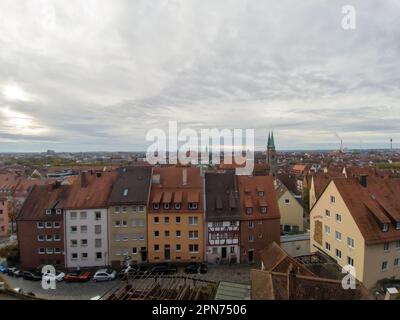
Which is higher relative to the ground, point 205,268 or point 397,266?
point 397,266

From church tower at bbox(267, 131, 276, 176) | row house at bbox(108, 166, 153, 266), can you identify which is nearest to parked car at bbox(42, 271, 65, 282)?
row house at bbox(108, 166, 153, 266)

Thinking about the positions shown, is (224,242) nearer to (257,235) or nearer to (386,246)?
(257,235)

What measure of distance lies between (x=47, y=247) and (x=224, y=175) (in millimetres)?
15306

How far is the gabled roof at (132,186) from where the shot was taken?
22906 mm

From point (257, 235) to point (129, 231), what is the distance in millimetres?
10104

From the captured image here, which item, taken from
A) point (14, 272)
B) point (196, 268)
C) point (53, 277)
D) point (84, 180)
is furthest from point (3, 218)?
point (196, 268)

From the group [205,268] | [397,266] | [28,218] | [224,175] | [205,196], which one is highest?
[224,175]

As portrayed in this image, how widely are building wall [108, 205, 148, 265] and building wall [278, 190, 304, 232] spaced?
14.2 meters

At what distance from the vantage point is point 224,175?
82.0ft

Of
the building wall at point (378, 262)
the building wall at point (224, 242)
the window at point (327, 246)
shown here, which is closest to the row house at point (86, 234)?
the building wall at point (224, 242)

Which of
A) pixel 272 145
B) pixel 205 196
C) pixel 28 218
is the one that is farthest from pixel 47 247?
pixel 272 145

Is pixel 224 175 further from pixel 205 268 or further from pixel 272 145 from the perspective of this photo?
pixel 272 145
